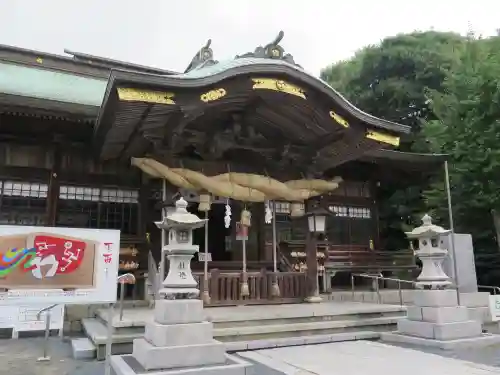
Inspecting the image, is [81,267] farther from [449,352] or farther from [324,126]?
[324,126]

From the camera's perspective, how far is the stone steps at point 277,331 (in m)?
6.66

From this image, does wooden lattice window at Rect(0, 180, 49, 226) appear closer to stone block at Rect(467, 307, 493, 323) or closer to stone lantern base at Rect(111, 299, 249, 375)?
stone lantern base at Rect(111, 299, 249, 375)

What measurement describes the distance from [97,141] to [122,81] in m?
2.91

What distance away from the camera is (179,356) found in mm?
5125

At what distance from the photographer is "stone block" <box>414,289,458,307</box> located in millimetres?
7227

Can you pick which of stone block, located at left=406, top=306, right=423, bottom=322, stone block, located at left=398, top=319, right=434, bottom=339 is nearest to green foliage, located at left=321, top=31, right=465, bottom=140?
stone block, located at left=406, top=306, right=423, bottom=322

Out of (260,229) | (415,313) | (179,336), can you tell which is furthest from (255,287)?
(179,336)

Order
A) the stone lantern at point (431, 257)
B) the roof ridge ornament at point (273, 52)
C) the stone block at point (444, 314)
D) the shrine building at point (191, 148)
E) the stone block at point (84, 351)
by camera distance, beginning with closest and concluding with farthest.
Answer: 1. the stone block at point (84, 351)
2. the stone block at point (444, 314)
3. the stone lantern at point (431, 257)
4. the shrine building at point (191, 148)
5. the roof ridge ornament at point (273, 52)

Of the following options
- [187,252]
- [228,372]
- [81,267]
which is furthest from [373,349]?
[81,267]

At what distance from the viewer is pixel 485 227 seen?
44.5 feet

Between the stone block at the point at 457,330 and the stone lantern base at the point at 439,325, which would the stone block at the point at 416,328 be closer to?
the stone lantern base at the point at 439,325

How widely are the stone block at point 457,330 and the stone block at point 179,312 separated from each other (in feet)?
13.7

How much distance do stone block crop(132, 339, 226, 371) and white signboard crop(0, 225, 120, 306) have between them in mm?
845

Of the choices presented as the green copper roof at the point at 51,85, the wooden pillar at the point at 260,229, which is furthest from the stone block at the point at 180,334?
the green copper roof at the point at 51,85
